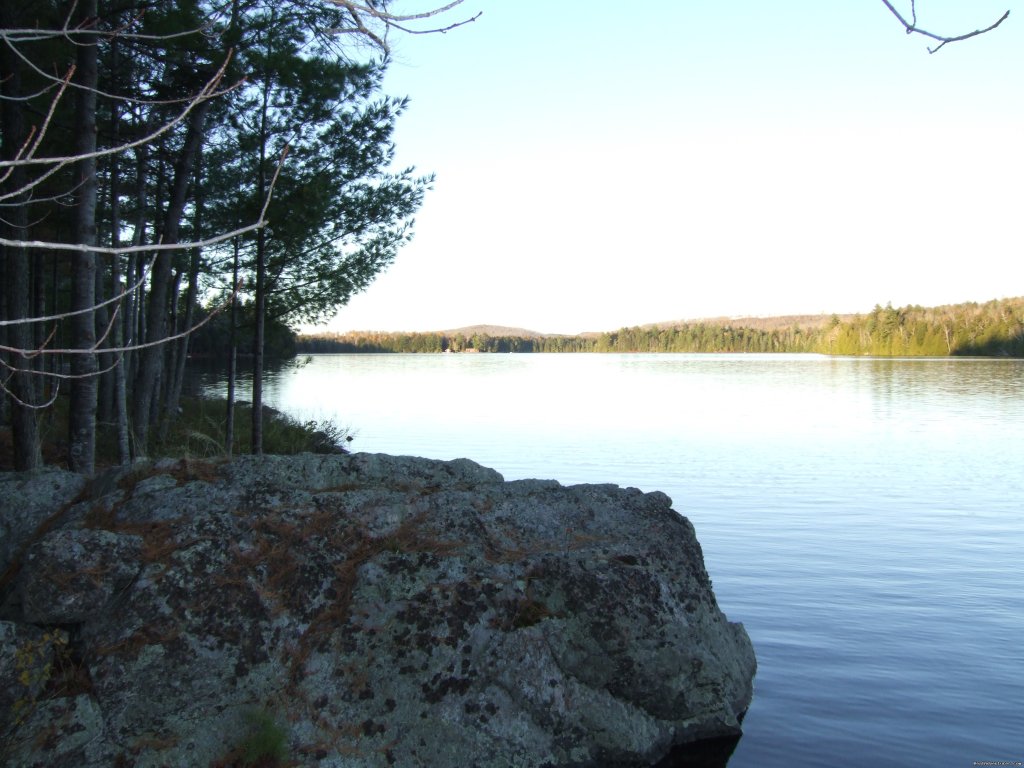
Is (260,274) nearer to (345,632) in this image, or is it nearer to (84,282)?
(84,282)

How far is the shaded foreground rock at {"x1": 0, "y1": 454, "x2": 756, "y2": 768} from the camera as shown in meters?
4.77

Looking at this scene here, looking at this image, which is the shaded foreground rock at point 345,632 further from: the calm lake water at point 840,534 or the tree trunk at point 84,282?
the tree trunk at point 84,282

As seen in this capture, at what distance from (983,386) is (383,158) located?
166 ft

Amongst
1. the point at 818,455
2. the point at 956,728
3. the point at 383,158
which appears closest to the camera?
the point at 956,728

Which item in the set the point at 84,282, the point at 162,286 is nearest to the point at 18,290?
the point at 162,286

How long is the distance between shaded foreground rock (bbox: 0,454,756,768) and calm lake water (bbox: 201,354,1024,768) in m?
1.12

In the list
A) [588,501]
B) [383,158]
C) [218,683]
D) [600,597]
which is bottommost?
[218,683]

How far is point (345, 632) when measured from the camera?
524cm

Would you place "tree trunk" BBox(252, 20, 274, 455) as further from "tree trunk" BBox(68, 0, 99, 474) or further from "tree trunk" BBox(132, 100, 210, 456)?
"tree trunk" BBox(68, 0, 99, 474)

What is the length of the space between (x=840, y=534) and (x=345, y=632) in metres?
10.8

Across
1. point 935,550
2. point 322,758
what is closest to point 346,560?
point 322,758

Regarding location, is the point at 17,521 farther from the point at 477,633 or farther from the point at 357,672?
the point at 477,633

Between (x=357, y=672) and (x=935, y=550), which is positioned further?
(x=935, y=550)

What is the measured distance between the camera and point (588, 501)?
661 centimetres
